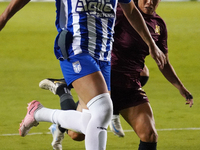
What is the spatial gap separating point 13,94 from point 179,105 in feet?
9.40

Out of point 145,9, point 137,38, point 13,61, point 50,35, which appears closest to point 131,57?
point 137,38

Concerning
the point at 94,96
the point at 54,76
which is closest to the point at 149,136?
the point at 94,96

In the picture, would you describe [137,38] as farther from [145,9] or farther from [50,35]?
[50,35]

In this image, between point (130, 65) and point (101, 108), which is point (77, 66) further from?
point (130, 65)

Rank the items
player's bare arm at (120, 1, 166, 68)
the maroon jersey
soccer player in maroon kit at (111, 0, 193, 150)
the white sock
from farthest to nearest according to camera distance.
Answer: the maroon jersey, soccer player in maroon kit at (111, 0, 193, 150), player's bare arm at (120, 1, 166, 68), the white sock

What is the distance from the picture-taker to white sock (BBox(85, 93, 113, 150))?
2.99 metres

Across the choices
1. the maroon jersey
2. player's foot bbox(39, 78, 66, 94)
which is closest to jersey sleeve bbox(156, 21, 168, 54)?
the maroon jersey

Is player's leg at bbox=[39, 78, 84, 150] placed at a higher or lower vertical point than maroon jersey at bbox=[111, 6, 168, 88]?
lower

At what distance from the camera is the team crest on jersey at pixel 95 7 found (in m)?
3.07

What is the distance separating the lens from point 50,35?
49.1ft

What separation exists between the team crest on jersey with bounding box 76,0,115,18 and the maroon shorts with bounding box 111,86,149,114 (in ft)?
3.06

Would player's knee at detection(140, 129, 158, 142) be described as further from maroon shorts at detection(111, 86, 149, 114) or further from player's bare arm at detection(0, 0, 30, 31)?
player's bare arm at detection(0, 0, 30, 31)

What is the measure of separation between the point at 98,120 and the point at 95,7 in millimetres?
774

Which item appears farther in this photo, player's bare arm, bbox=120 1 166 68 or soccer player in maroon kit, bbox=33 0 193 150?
soccer player in maroon kit, bbox=33 0 193 150
